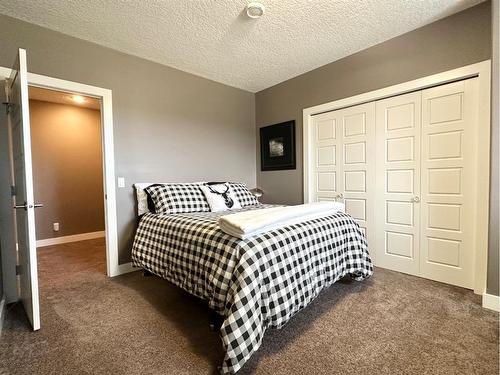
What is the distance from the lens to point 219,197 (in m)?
2.78

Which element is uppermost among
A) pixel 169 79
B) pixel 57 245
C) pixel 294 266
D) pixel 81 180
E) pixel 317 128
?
pixel 169 79

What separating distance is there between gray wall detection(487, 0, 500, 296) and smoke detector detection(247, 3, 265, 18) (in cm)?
176

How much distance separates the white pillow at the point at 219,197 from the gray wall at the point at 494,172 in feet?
7.48

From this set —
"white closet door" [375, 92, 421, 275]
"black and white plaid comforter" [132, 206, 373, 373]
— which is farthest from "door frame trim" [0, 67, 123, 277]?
"white closet door" [375, 92, 421, 275]

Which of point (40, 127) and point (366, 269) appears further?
point (40, 127)

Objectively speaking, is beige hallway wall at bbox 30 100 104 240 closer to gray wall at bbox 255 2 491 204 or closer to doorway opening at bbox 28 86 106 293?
doorway opening at bbox 28 86 106 293

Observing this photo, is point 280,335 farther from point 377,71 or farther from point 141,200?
point 377,71

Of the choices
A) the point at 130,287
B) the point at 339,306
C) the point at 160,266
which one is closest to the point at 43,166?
the point at 130,287

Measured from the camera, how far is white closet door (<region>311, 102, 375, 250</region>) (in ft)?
9.11

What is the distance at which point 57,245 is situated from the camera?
12.8 feet

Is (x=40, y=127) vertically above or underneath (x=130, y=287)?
above

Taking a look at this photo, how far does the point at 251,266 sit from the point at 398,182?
2.09 m

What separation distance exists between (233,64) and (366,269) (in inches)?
109

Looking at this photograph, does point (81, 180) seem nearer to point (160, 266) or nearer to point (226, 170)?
point (226, 170)
